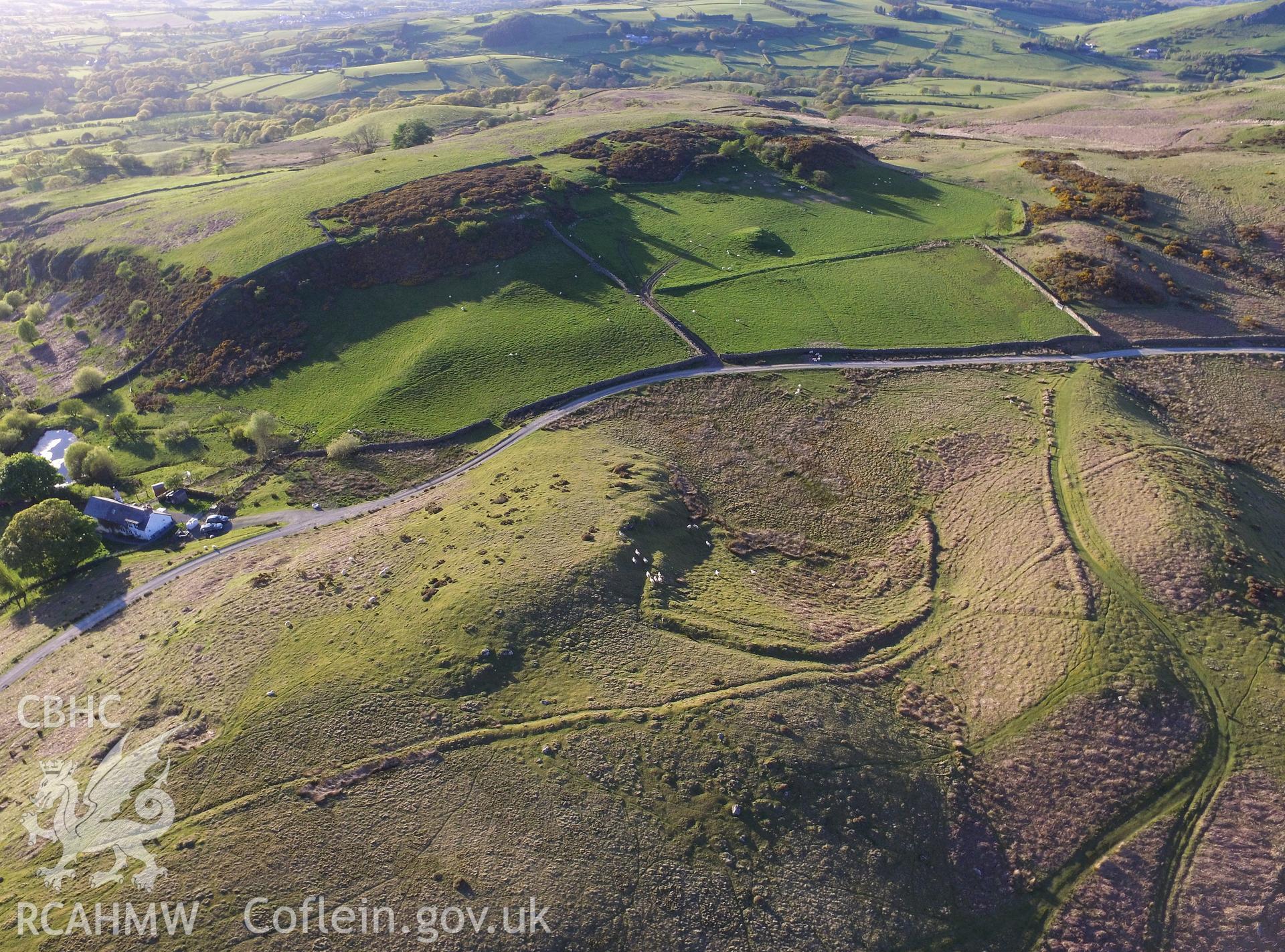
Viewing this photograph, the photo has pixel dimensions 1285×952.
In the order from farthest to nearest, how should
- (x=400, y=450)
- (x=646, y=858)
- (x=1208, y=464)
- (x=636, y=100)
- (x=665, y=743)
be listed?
(x=636, y=100) → (x=400, y=450) → (x=1208, y=464) → (x=665, y=743) → (x=646, y=858)

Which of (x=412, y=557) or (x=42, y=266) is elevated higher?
(x=42, y=266)

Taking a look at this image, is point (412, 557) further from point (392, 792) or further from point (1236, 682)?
point (1236, 682)

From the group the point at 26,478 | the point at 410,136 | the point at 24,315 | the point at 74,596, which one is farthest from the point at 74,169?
the point at 74,596

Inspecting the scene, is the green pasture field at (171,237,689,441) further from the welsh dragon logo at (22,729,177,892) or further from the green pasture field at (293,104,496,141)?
the green pasture field at (293,104,496,141)

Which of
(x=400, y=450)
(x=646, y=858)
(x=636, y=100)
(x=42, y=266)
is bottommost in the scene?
(x=646, y=858)

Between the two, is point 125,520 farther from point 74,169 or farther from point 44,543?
point 74,169

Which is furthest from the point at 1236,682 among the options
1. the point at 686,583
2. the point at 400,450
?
the point at 400,450
